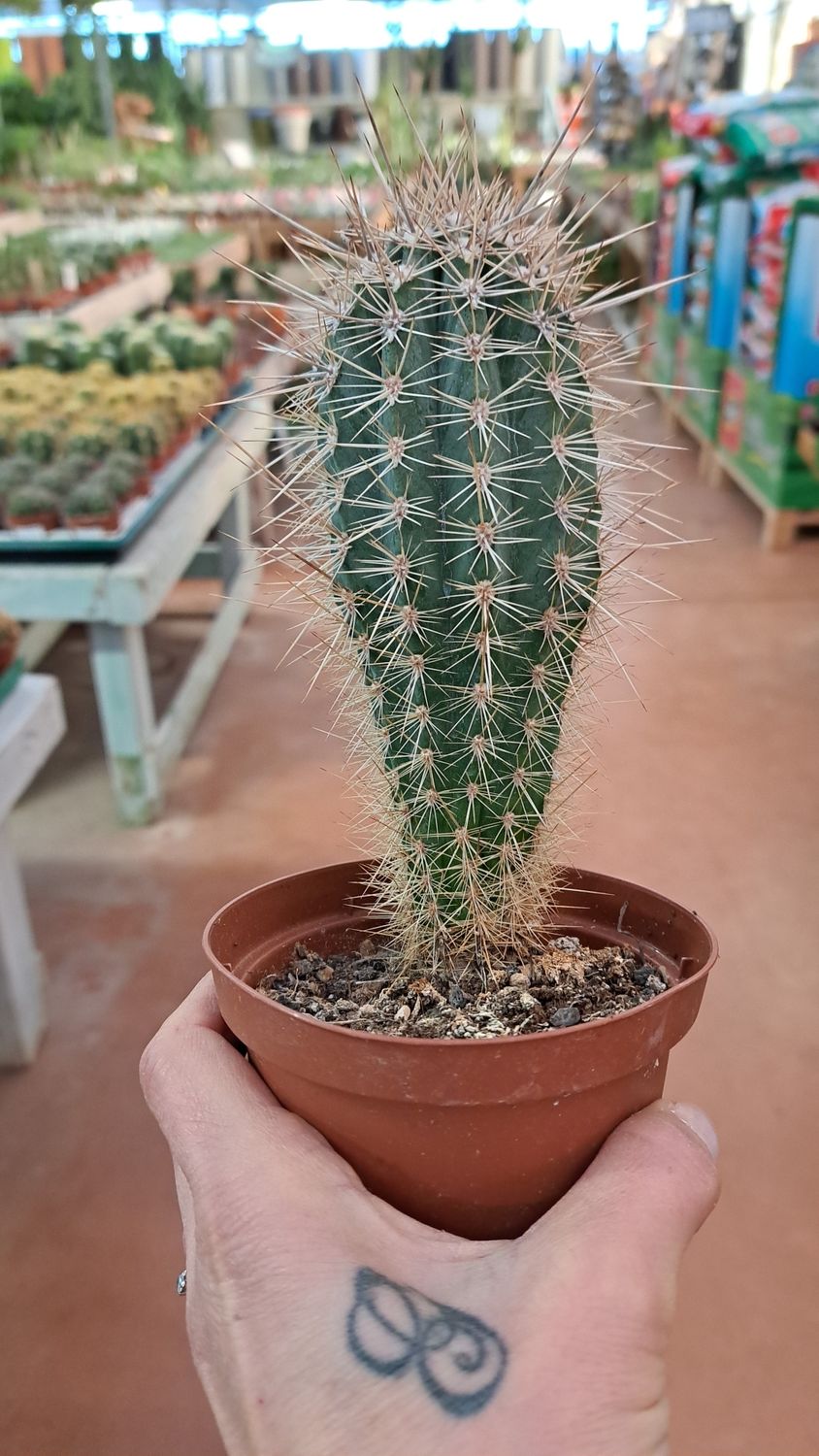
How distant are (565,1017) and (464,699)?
22cm

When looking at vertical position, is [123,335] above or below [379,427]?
below

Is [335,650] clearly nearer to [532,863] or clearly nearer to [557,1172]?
[532,863]

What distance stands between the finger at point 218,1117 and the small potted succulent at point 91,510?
157 cm

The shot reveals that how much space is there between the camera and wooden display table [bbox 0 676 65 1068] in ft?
5.09

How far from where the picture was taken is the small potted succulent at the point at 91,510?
2.12 metres

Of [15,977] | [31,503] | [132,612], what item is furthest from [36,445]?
[15,977]

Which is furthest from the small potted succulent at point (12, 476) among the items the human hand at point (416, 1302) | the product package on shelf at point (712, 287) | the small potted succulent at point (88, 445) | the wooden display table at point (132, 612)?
the product package on shelf at point (712, 287)

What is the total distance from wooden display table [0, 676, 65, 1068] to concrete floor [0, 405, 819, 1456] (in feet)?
0.18

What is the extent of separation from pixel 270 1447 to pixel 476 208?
28.2 inches

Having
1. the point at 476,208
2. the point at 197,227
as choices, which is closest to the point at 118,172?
the point at 197,227

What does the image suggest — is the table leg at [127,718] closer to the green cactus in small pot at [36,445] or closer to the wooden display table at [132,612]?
the wooden display table at [132,612]

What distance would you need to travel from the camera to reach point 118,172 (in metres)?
5.92

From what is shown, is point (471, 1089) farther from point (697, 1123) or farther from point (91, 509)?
point (91, 509)

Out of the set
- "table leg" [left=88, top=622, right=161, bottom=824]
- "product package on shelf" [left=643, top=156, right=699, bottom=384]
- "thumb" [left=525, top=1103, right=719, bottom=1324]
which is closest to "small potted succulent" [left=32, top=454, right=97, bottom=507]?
"table leg" [left=88, top=622, right=161, bottom=824]
